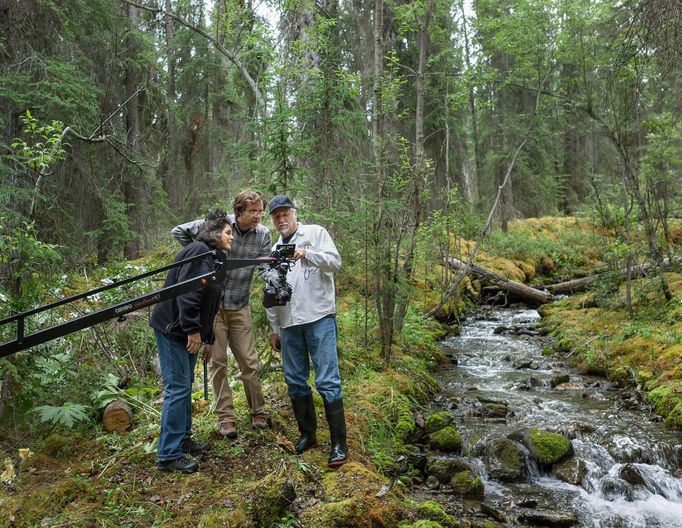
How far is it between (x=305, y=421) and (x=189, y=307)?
1.53 metres

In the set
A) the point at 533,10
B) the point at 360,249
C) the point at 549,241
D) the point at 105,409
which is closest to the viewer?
the point at 105,409

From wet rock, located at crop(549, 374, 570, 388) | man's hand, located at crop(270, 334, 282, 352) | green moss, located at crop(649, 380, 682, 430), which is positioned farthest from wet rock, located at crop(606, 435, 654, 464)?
man's hand, located at crop(270, 334, 282, 352)

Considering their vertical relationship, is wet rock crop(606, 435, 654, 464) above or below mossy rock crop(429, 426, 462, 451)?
below

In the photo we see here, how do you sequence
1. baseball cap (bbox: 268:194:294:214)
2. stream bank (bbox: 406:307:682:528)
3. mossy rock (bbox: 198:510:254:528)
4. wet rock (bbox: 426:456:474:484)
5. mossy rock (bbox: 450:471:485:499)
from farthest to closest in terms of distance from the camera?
wet rock (bbox: 426:456:474:484) < mossy rock (bbox: 450:471:485:499) < stream bank (bbox: 406:307:682:528) < baseball cap (bbox: 268:194:294:214) < mossy rock (bbox: 198:510:254:528)

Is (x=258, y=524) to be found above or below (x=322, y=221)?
below

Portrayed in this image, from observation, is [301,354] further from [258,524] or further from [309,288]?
[258,524]

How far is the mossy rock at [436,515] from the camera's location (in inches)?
163

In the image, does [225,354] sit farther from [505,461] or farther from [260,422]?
[505,461]

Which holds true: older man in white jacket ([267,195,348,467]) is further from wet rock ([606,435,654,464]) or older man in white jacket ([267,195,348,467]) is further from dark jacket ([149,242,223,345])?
wet rock ([606,435,654,464])

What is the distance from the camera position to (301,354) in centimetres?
438

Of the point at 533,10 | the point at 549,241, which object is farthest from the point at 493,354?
the point at 549,241

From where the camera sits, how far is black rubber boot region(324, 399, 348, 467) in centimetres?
418

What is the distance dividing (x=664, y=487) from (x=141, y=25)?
1637cm

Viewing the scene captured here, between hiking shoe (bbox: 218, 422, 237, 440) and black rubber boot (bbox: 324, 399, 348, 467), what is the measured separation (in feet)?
3.01
